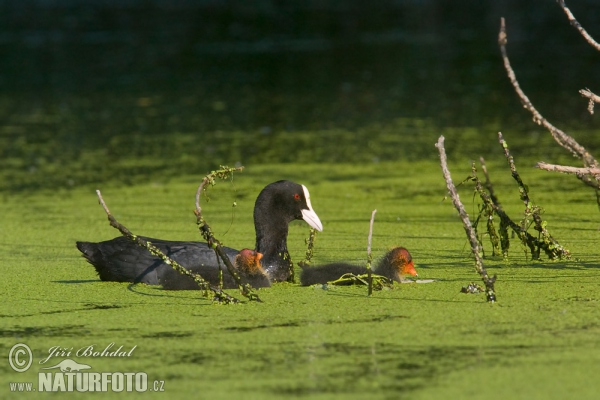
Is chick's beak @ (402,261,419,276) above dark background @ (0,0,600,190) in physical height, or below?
below

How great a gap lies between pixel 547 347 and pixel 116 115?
9033 millimetres

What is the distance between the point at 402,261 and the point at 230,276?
2.65ft

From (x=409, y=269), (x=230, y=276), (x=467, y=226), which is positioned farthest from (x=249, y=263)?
(x=467, y=226)

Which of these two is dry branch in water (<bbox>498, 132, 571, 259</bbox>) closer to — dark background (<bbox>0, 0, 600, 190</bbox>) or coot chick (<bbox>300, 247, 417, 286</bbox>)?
coot chick (<bbox>300, 247, 417, 286</bbox>)

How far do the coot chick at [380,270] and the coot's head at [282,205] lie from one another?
352 mm

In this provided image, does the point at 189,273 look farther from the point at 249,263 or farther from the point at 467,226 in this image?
the point at 467,226

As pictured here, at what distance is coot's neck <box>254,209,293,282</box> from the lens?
5387mm

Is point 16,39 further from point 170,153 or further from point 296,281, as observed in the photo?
point 296,281

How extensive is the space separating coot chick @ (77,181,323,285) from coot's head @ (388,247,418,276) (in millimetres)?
401

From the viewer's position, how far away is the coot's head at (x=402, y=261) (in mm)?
5211

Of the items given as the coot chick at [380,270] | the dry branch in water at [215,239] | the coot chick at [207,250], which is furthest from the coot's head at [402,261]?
the dry branch in water at [215,239]

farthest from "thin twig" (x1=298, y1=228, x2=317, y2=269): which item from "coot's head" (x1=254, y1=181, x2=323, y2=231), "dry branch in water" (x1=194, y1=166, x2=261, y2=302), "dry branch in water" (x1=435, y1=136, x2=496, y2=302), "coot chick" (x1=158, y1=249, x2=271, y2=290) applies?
"dry branch in water" (x1=435, y1=136, x2=496, y2=302)

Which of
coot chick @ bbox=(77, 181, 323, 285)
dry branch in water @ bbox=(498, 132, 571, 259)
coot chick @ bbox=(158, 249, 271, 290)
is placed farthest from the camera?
dry branch in water @ bbox=(498, 132, 571, 259)

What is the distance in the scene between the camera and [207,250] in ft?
17.4
